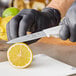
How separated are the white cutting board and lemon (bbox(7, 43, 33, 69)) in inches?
0.7

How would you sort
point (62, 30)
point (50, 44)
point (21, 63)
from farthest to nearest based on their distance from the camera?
1. point (50, 44)
2. point (21, 63)
3. point (62, 30)

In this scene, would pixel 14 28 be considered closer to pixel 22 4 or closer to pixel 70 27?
pixel 70 27

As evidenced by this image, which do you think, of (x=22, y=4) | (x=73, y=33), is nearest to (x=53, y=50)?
(x=73, y=33)

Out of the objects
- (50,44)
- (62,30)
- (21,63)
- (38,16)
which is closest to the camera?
(62,30)

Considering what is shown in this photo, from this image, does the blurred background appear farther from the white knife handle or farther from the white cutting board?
the white knife handle

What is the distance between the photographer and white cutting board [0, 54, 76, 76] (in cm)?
61

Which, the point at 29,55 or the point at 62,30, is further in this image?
the point at 29,55

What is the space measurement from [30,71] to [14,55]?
91 millimetres

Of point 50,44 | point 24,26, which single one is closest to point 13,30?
point 24,26

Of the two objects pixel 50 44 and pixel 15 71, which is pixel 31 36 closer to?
pixel 15 71

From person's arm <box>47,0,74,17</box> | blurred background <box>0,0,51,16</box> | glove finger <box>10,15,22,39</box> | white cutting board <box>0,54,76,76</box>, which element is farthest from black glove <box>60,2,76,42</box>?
blurred background <box>0,0,51,16</box>

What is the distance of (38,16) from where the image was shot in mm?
832

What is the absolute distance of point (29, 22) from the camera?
0.75 meters

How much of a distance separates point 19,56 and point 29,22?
15 centimetres
